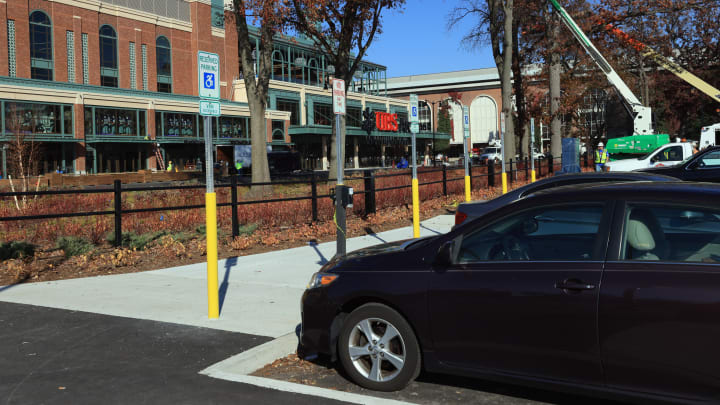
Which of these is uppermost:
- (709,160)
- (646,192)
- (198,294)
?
(709,160)

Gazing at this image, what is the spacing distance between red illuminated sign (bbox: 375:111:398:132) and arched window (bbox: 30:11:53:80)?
37627 millimetres

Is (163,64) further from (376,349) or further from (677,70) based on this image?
(376,349)

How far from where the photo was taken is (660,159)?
2512cm

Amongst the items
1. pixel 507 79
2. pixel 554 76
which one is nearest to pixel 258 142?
pixel 507 79

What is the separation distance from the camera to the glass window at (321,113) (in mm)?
77938

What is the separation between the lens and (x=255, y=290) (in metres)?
8.47

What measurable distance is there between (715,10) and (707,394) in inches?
1838

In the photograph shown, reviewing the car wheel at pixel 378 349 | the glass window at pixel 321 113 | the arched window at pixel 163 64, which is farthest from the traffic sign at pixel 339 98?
the glass window at pixel 321 113

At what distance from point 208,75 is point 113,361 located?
300 centimetres

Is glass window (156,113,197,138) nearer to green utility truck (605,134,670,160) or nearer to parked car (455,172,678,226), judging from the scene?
green utility truck (605,134,670,160)

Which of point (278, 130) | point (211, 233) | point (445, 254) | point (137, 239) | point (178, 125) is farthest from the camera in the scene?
point (278, 130)

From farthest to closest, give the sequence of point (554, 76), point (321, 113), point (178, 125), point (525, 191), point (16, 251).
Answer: point (321, 113) → point (178, 125) → point (554, 76) → point (16, 251) → point (525, 191)

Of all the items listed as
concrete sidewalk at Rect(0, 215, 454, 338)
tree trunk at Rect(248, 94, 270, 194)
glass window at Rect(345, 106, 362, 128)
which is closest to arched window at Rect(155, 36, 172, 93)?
glass window at Rect(345, 106, 362, 128)

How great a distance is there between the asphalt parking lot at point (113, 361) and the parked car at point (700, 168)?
11.9m
